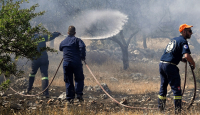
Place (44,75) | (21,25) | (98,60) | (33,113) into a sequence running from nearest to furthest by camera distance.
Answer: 1. (21,25)
2. (33,113)
3. (44,75)
4. (98,60)

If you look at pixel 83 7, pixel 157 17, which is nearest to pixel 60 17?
pixel 83 7

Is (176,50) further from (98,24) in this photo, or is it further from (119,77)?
(98,24)

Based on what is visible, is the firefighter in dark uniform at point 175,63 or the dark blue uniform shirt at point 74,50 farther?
the dark blue uniform shirt at point 74,50

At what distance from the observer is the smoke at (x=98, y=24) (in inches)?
487

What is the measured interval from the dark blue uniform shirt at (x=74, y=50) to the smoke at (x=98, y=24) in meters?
7.48

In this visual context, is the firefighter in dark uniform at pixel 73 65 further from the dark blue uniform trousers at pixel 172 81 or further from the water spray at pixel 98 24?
the water spray at pixel 98 24

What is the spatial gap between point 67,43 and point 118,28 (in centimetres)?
Answer: 853

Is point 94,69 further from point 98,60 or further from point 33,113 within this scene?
point 33,113

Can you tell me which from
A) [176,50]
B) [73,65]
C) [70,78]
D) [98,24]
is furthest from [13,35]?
[98,24]

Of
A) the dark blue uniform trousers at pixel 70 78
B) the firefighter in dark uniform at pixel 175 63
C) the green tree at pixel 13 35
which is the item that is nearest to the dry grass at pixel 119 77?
the dark blue uniform trousers at pixel 70 78

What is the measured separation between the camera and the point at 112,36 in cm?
1317

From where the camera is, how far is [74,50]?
4668 mm

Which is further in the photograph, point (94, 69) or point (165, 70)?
point (94, 69)

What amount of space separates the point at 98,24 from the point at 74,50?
8224mm
